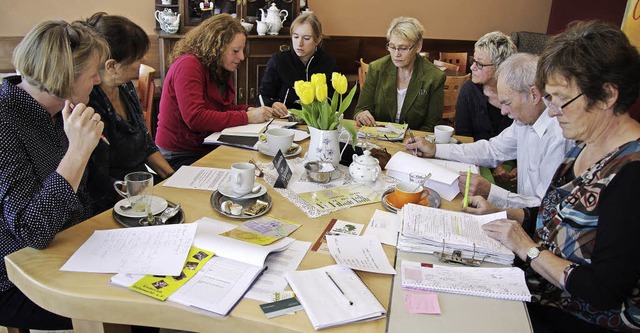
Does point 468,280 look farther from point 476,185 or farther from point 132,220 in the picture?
point 132,220

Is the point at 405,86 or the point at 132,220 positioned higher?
the point at 405,86

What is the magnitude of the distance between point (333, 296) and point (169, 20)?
12.2 feet

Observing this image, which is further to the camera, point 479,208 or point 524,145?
point 524,145

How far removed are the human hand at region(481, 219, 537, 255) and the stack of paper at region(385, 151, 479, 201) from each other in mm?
299

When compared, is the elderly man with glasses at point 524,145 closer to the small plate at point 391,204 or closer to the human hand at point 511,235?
the small plate at point 391,204

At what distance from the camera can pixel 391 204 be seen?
1.54 meters

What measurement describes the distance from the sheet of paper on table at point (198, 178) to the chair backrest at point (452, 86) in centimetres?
226

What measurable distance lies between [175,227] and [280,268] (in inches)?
13.0

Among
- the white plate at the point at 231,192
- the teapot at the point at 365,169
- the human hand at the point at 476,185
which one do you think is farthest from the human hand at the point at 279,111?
the human hand at the point at 476,185

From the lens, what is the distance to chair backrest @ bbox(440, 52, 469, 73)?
471 cm

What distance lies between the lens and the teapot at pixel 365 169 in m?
1.70

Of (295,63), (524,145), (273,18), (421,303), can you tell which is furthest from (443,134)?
(273,18)

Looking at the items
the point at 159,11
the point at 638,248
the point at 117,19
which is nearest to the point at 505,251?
the point at 638,248

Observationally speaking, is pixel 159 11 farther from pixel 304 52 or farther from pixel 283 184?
pixel 283 184
